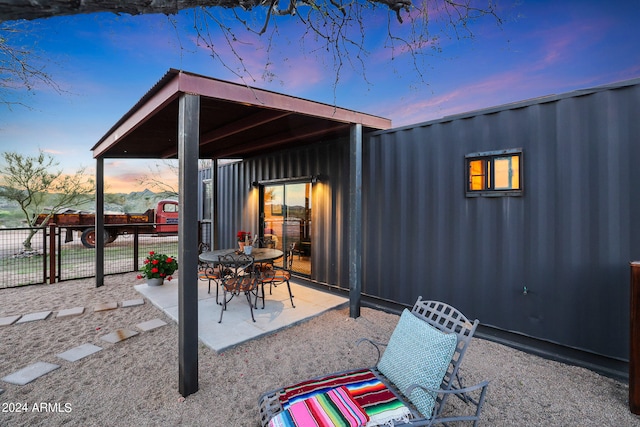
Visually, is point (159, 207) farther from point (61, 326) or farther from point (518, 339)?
point (518, 339)

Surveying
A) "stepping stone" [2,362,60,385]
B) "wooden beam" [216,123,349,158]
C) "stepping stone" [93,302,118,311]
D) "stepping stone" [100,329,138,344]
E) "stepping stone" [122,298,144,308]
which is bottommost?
"stepping stone" [2,362,60,385]

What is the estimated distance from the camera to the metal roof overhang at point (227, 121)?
8.38ft

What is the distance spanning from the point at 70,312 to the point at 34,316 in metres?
0.38

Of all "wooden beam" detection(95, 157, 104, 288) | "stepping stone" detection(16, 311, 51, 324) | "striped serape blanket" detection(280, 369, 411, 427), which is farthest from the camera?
"wooden beam" detection(95, 157, 104, 288)

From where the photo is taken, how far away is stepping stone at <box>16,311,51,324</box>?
11.9ft

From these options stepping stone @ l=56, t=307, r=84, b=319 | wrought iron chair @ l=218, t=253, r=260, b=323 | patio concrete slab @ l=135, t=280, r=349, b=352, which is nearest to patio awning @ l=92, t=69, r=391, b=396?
patio concrete slab @ l=135, t=280, r=349, b=352

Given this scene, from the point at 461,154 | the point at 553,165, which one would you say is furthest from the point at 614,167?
the point at 461,154

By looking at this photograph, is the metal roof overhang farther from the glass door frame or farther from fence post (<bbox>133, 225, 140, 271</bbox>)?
fence post (<bbox>133, 225, 140, 271</bbox>)

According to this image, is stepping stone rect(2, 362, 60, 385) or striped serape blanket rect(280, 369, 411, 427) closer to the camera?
striped serape blanket rect(280, 369, 411, 427)

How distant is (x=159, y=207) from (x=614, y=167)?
1358 cm

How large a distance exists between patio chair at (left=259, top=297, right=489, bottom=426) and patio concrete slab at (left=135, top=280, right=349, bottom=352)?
1.44 metres

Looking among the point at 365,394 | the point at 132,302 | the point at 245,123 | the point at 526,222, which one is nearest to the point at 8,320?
the point at 132,302

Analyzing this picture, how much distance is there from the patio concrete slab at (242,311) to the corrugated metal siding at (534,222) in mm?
1279

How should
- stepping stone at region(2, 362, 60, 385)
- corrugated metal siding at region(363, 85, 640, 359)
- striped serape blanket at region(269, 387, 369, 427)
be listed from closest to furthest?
striped serape blanket at region(269, 387, 369, 427), stepping stone at region(2, 362, 60, 385), corrugated metal siding at region(363, 85, 640, 359)
